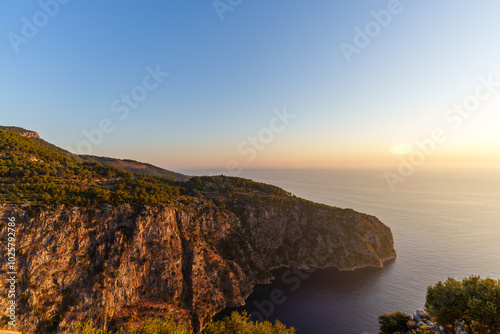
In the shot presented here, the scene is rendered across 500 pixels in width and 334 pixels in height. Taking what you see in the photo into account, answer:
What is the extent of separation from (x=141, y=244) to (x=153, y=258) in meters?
6.35

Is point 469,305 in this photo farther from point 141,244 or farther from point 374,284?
point 141,244

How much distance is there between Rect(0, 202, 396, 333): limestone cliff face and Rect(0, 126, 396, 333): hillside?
26 centimetres

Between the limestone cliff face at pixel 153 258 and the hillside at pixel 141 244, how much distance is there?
26cm

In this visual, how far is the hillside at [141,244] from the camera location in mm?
48062

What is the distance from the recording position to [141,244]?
210 feet

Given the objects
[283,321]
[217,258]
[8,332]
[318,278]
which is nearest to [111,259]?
[8,332]

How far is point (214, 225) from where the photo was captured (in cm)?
8919

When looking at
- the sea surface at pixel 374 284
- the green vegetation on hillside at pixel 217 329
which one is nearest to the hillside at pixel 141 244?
the sea surface at pixel 374 284

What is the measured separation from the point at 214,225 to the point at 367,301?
229 ft

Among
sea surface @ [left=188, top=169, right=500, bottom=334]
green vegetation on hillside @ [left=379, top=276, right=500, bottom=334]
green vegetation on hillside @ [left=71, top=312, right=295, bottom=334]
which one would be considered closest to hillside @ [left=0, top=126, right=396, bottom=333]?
sea surface @ [left=188, top=169, right=500, bottom=334]

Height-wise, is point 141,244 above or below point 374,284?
above

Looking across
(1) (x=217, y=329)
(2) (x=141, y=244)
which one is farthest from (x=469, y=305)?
(2) (x=141, y=244)

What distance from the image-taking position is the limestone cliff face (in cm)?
4688

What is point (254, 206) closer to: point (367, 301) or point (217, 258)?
point (217, 258)
